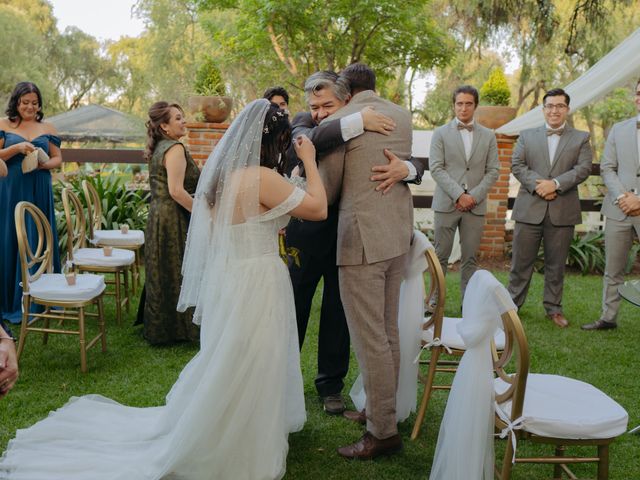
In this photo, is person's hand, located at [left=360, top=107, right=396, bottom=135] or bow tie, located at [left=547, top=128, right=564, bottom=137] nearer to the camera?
person's hand, located at [left=360, top=107, right=396, bottom=135]

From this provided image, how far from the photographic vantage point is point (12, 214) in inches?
197

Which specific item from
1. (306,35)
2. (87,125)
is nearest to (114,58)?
(87,125)

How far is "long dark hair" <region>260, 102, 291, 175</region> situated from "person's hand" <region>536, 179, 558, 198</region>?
128 inches

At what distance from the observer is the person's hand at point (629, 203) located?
4.96 m

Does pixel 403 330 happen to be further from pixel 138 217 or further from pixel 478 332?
pixel 138 217

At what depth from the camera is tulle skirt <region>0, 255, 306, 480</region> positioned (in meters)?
2.56

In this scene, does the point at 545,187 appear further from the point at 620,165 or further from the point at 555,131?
the point at 620,165

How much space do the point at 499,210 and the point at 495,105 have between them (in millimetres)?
1386

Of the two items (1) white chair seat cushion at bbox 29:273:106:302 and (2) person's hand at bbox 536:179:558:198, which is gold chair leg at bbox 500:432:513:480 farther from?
(2) person's hand at bbox 536:179:558:198

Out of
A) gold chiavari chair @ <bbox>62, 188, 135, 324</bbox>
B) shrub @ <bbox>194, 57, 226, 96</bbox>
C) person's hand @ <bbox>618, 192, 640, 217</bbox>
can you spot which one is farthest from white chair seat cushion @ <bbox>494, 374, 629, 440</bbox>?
shrub @ <bbox>194, 57, 226, 96</bbox>

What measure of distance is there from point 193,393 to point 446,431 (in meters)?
1.07

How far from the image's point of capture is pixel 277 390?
2652 mm

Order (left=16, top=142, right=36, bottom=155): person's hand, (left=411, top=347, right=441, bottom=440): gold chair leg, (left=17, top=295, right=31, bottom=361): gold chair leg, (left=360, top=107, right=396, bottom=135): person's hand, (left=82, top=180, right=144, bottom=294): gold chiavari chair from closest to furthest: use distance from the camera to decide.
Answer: (left=360, top=107, right=396, bottom=135): person's hand → (left=411, top=347, right=441, bottom=440): gold chair leg → (left=17, top=295, right=31, bottom=361): gold chair leg → (left=16, top=142, right=36, bottom=155): person's hand → (left=82, top=180, right=144, bottom=294): gold chiavari chair

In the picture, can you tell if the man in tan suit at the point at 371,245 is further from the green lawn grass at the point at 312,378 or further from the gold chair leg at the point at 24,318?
the gold chair leg at the point at 24,318
